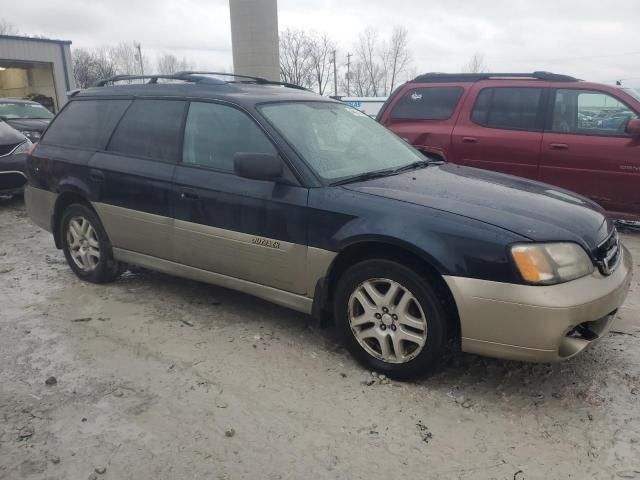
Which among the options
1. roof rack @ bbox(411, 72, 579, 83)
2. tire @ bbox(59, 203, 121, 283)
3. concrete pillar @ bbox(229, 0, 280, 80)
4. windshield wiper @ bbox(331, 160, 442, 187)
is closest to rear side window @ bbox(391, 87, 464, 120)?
roof rack @ bbox(411, 72, 579, 83)

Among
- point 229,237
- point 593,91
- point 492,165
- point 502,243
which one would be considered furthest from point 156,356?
point 593,91

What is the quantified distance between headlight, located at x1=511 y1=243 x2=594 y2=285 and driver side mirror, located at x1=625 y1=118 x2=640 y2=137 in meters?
3.81

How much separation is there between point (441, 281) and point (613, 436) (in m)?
1.10

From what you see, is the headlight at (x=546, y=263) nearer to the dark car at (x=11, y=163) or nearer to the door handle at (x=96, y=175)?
the door handle at (x=96, y=175)

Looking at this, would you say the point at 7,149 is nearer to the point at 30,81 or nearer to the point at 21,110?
the point at 21,110

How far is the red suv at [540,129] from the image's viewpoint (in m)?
5.98

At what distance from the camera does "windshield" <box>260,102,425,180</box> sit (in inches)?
140

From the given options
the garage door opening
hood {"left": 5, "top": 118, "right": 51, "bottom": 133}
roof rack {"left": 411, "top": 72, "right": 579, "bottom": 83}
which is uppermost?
the garage door opening

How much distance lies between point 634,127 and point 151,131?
4898 mm

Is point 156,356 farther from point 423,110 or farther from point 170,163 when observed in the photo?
point 423,110

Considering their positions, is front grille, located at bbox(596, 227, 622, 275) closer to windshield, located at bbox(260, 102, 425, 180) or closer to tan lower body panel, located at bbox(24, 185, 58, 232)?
windshield, located at bbox(260, 102, 425, 180)

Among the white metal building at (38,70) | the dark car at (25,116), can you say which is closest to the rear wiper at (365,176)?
the dark car at (25,116)

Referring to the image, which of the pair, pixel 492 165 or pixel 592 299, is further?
pixel 492 165

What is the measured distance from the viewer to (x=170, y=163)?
402 centimetres
